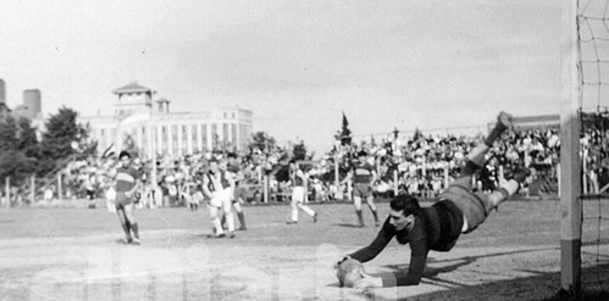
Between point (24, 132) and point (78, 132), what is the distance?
404 cm

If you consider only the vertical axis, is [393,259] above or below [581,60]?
below

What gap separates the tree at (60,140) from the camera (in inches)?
1850

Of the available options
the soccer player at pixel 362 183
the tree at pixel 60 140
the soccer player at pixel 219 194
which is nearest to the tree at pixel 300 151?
the tree at pixel 60 140

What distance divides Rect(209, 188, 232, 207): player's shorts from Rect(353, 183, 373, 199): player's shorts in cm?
305

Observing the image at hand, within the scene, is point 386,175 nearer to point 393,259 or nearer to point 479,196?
point 393,259

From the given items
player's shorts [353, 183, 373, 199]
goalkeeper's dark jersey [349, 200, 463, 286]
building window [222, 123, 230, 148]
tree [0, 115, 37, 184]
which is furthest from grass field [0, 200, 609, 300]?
tree [0, 115, 37, 184]

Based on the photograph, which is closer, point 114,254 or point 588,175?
point 114,254

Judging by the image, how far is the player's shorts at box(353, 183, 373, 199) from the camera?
17375 mm

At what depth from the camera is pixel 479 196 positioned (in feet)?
29.3

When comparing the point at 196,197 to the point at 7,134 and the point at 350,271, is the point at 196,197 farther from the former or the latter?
the point at 350,271

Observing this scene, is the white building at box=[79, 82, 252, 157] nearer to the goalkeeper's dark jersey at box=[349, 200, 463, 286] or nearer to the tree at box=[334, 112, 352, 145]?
the tree at box=[334, 112, 352, 145]

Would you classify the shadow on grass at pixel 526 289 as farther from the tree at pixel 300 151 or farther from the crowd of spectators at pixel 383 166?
the tree at pixel 300 151

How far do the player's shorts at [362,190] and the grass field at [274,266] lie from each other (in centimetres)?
87

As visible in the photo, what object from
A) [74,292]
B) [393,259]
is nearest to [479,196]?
[393,259]
